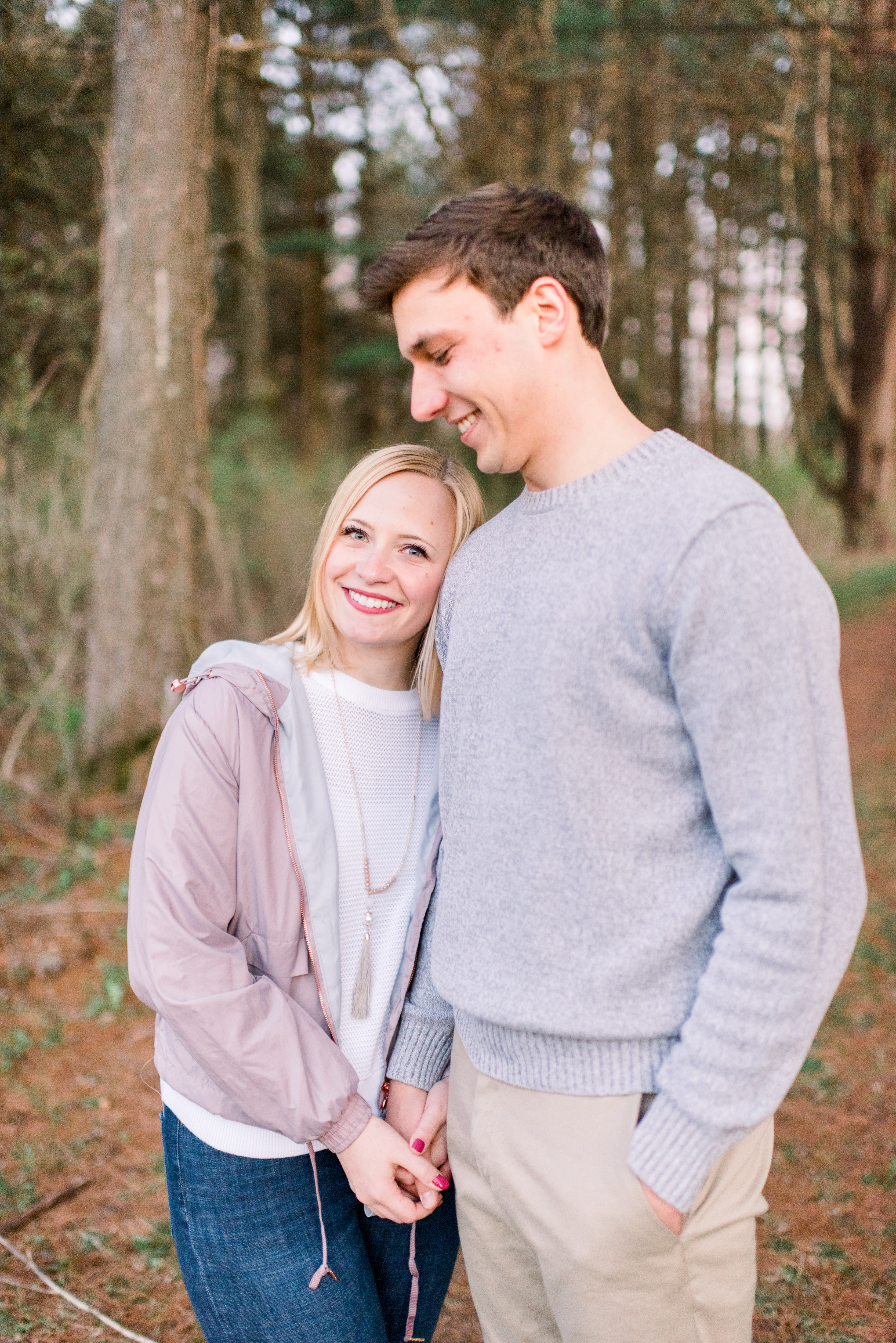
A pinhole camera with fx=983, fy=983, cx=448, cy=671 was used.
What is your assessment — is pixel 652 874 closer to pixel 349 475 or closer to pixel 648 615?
pixel 648 615

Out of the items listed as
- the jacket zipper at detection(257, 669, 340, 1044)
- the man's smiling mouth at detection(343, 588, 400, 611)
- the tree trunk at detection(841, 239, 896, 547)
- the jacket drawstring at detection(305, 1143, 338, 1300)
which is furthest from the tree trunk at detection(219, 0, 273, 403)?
the tree trunk at detection(841, 239, 896, 547)

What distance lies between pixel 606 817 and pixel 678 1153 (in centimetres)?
46

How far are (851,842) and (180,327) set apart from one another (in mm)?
4657

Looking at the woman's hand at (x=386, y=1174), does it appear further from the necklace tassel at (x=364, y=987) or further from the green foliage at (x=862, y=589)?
the green foliage at (x=862, y=589)

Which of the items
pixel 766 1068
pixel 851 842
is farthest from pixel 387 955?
pixel 851 842

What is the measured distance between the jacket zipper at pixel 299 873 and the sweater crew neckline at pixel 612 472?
0.61 m

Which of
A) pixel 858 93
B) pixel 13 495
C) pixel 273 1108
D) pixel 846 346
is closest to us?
pixel 273 1108

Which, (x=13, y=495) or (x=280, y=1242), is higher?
(x=13, y=495)

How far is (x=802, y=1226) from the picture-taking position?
9.87ft

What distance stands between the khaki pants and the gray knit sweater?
5 cm

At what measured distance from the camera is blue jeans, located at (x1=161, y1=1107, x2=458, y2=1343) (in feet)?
5.79

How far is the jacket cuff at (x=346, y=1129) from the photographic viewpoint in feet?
5.58

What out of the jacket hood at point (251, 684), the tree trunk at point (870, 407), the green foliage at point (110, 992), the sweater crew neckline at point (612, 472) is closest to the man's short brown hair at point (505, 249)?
the sweater crew neckline at point (612, 472)

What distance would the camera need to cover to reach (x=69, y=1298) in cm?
265
